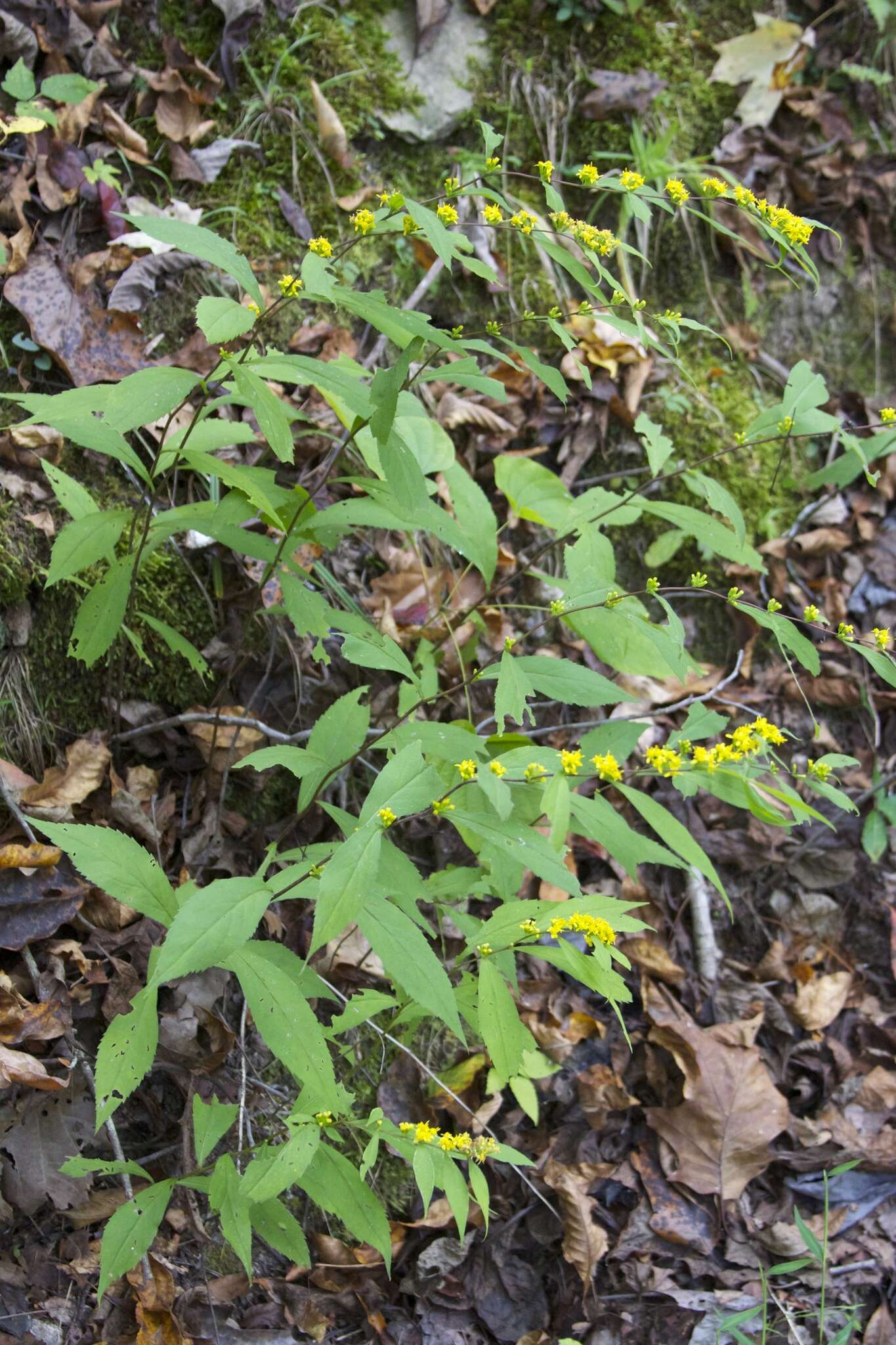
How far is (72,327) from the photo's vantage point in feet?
9.30

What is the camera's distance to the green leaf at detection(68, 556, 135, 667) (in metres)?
2.23

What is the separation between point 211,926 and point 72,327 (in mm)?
2027

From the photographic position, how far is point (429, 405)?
11.0 ft

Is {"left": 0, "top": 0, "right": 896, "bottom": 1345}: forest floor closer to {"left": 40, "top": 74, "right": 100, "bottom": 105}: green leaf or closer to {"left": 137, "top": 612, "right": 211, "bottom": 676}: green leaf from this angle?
{"left": 40, "top": 74, "right": 100, "bottom": 105}: green leaf

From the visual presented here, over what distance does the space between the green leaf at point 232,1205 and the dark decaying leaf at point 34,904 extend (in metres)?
0.69

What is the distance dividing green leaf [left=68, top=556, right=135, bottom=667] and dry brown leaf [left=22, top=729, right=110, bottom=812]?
40cm

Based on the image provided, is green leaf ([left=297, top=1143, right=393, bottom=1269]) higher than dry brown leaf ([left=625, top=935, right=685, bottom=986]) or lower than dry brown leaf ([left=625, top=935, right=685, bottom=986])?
higher

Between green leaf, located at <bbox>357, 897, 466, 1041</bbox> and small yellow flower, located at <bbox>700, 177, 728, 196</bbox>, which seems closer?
green leaf, located at <bbox>357, 897, 466, 1041</bbox>

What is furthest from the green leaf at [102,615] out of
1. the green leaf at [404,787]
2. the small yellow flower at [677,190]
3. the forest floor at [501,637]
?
the small yellow flower at [677,190]

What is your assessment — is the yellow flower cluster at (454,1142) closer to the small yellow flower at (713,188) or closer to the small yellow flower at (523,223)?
the small yellow flower at (523,223)

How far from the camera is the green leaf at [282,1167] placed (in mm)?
1756

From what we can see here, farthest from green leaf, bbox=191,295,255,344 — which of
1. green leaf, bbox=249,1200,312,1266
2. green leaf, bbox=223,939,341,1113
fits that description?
green leaf, bbox=249,1200,312,1266

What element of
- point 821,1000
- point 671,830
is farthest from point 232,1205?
point 821,1000

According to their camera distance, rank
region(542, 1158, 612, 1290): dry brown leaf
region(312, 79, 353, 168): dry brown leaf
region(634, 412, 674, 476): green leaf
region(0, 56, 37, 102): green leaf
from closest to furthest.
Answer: region(634, 412, 674, 476): green leaf → region(542, 1158, 612, 1290): dry brown leaf → region(0, 56, 37, 102): green leaf → region(312, 79, 353, 168): dry brown leaf
